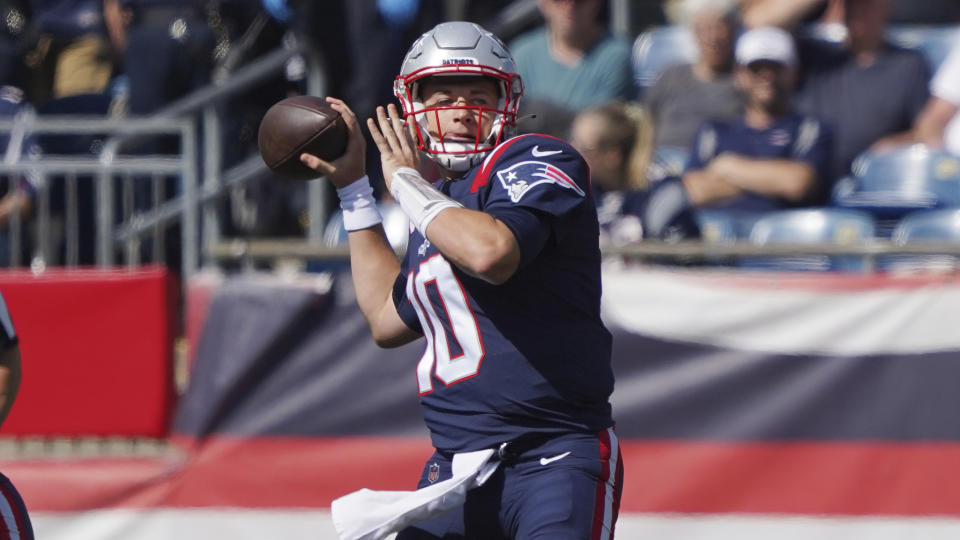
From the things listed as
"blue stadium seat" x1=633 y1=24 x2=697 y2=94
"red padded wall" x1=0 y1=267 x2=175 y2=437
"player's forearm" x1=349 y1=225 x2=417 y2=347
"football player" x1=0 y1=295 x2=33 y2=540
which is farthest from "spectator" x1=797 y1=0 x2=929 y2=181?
"football player" x1=0 y1=295 x2=33 y2=540

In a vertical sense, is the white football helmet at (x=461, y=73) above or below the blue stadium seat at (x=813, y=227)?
above

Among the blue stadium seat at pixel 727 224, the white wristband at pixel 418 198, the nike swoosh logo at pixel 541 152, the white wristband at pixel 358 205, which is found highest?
the nike swoosh logo at pixel 541 152

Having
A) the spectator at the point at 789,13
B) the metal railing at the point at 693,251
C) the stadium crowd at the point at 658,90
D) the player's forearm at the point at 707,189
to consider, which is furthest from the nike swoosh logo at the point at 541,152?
the spectator at the point at 789,13

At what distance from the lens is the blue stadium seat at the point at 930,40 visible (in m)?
7.66

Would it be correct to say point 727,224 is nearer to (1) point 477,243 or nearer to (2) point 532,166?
(2) point 532,166

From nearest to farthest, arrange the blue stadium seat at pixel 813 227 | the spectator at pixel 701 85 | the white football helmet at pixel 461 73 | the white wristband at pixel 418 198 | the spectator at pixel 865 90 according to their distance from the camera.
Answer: the white wristband at pixel 418 198, the white football helmet at pixel 461 73, the blue stadium seat at pixel 813 227, the spectator at pixel 865 90, the spectator at pixel 701 85

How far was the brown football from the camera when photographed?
12.2 feet

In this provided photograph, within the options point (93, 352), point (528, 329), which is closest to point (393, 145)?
point (528, 329)

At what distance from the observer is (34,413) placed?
601cm

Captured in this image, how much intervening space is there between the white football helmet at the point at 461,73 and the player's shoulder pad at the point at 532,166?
7 cm

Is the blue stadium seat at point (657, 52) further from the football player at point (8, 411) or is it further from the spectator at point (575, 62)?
the football player at point (8, 411)

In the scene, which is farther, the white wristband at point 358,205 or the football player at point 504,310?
the white wristband at point 358,205

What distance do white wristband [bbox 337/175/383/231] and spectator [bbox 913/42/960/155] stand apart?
4141 mm

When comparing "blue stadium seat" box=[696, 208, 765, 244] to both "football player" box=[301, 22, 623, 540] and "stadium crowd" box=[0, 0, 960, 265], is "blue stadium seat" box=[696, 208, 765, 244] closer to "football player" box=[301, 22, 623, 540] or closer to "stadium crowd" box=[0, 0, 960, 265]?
"stadium crowd" box=[0, 0, 960, 265]
